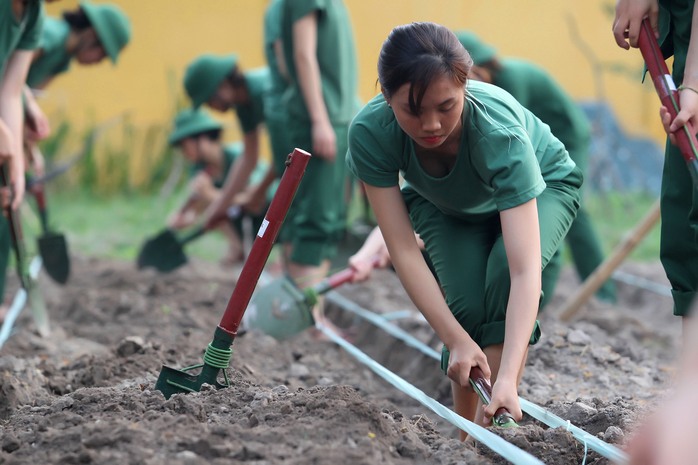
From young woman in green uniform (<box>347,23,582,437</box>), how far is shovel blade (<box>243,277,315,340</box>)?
60.3 inches

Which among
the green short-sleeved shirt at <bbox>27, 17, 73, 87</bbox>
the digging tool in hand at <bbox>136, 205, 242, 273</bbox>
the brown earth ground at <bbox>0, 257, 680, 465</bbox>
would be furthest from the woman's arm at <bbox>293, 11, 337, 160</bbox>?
the digging tool in hand at <bbox>136, 205, 242, 273</bbox>

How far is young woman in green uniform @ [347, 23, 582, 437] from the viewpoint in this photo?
2.47 meters

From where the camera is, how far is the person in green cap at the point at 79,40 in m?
5.57

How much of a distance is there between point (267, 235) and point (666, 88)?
1064mm

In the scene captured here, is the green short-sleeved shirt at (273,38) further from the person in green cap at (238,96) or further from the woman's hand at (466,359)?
the woman's hand at (466,359)

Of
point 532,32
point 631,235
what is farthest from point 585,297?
point 532,32

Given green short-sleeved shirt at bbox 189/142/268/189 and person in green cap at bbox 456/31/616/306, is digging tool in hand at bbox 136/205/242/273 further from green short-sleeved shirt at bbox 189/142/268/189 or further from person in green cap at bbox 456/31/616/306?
person in green cap at bbox 456/31/616/306

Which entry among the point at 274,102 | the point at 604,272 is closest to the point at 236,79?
the point at 274,102

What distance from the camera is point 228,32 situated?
1084cm

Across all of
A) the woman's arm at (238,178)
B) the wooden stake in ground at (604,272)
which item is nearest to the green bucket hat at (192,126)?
the woman's arm at (238,178)

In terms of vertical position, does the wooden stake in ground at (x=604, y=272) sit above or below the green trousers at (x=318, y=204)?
below

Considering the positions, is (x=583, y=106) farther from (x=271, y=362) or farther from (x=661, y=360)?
(x=271, y=362)

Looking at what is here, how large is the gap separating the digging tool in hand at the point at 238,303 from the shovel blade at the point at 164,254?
3917 mm

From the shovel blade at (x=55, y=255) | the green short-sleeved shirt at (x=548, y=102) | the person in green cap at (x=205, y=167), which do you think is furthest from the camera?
the person in green cap at (x=205, y=167)
